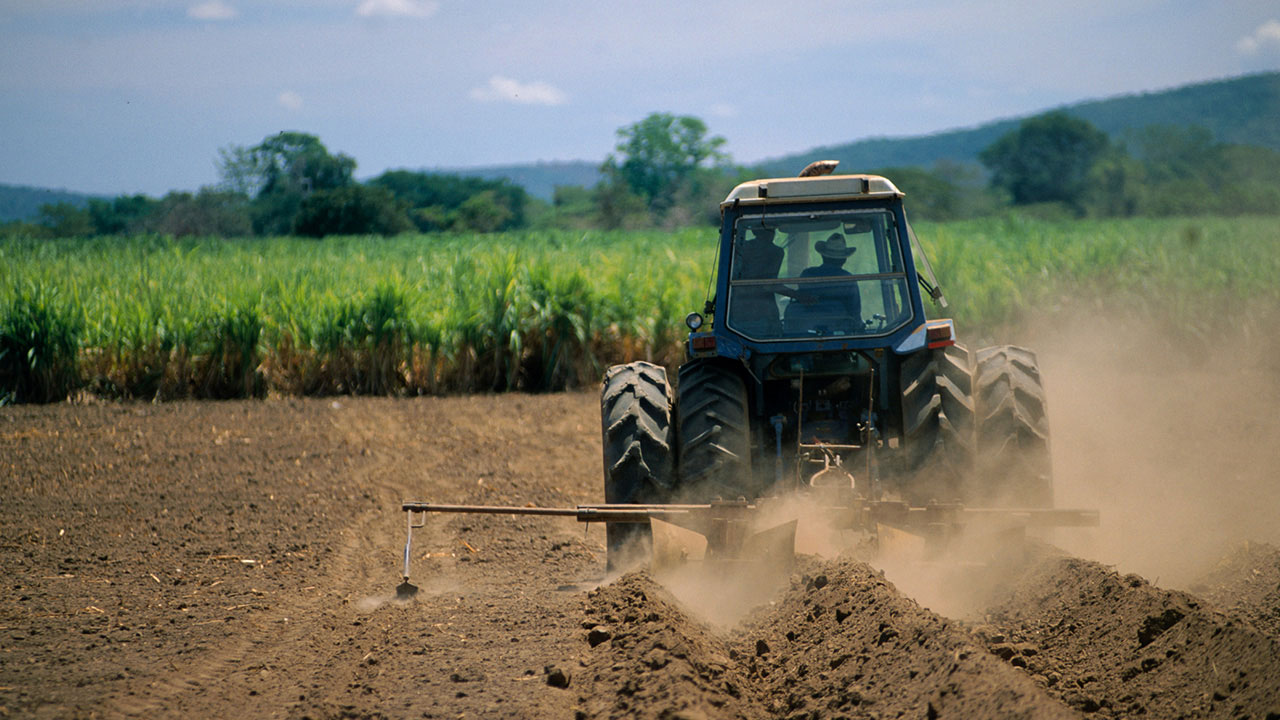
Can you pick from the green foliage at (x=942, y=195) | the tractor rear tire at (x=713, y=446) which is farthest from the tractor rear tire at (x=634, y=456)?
the green foliage at (x=942, y=195)

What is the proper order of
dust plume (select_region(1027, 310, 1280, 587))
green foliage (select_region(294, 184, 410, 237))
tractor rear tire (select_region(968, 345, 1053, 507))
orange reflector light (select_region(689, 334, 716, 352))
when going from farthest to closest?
green foliage (select_region(294, 184, 410, 237))
dust plume (select_region(1027, 310, 1280, 587))
orange reflector light (select_region(689, 334, 716, 352))
tractor rear tire (select_region(968, 345, 1053, 507))

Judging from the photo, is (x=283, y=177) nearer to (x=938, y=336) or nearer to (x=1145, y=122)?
(x=938, y=336)

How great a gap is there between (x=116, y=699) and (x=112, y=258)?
13.9 m

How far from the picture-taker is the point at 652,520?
470 centimetres

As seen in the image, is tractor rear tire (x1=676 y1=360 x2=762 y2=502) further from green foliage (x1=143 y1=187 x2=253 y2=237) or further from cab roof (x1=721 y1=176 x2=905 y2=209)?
green foliage (x1=143 y1=187 x2=253 y2=237)

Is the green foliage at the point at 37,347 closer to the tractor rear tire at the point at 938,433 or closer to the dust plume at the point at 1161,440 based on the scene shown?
the tractor rear tire at the point at 938,433

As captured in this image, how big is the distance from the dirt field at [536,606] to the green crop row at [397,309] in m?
3.08

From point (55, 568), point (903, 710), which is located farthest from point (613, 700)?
point (55, 568)

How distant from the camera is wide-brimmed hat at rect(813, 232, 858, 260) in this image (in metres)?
5.55

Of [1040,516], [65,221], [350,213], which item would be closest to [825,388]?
[1040,516]

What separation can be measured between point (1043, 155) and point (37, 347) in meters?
82.1

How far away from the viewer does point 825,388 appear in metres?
5.44

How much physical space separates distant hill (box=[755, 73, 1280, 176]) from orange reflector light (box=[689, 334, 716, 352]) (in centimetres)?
3969

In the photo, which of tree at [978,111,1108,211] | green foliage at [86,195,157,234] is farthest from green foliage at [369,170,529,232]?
tree at [978,111,1108,211]
